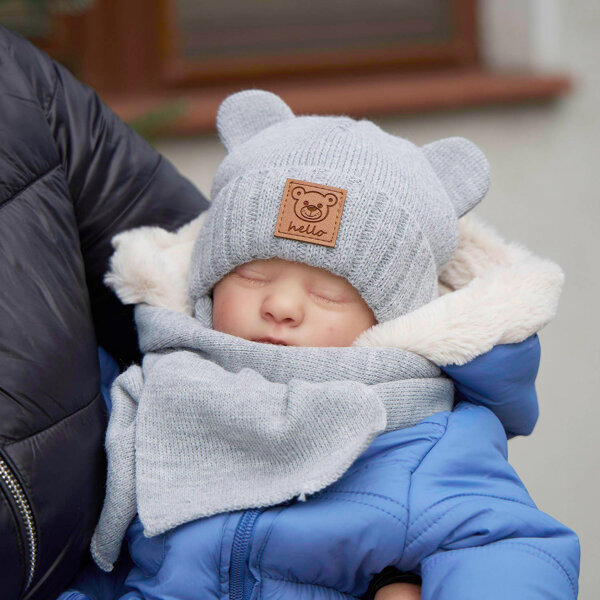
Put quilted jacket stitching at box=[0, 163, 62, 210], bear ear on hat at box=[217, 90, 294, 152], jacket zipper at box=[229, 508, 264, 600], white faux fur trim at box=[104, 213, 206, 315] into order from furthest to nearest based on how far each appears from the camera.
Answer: bear ear on hat at box=[217, 90, 294, 152] < white faux fur trim at box=[104, 213, 206, 315] < quilted jacket stitching at box=[0, 163, 62, 210] < jacket zipper at box=[229, 508, 264, 600]

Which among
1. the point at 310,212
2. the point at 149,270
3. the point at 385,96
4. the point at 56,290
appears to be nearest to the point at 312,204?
the point at 310,212

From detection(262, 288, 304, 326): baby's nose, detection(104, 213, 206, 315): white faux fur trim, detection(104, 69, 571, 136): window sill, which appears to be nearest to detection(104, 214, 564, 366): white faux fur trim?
detection(104, 213, 206, 315): white faux fur trim

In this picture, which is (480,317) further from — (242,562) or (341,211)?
(242,562)

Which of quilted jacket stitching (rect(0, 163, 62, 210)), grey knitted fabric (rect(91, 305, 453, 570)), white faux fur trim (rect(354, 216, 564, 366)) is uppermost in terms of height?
quilted jacket stitching (rect(0, 163, 62, 210))

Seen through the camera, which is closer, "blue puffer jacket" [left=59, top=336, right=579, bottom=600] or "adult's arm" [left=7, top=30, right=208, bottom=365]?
"blue puffer jacket" [left=59, top=336, right=579, bottom=600]

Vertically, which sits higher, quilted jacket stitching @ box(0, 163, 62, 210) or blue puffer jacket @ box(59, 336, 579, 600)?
quilted jacket stitching @ box(0, 163, 62, 210)

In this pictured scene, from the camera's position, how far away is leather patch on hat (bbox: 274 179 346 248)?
140 centimetres

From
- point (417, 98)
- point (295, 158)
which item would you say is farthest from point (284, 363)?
point (417, 98)

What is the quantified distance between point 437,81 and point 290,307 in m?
2.26

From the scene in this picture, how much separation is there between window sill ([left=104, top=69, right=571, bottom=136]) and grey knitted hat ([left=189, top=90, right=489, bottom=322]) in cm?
172

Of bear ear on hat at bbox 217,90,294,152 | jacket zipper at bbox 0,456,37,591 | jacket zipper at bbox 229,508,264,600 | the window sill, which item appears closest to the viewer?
jacket zipper at bbox 0,456,37,591

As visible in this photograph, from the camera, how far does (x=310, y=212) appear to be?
4.61 ft

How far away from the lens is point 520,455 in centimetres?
314

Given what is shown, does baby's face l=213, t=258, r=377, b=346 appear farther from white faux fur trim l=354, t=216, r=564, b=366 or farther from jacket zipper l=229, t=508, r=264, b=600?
jacket zipper l=229, t=508, r=264, b=600
